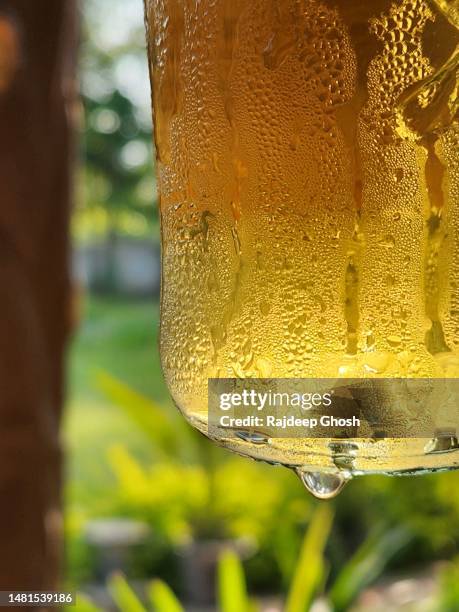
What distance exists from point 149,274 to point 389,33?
444cm

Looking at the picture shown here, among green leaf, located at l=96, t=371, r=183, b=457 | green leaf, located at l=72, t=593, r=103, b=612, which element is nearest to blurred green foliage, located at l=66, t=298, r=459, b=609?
green leaf, located at l=96, t=371, r=183, b=457

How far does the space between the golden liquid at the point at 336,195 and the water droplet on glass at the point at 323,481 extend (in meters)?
0.01

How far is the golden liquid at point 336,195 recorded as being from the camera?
7.7 inches

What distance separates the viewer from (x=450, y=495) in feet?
9.57

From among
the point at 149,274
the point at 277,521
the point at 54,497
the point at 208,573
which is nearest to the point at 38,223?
the point at 54,497

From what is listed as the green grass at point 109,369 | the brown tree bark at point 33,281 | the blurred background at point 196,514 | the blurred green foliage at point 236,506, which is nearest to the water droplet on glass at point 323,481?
the brown tree bark at point 33,281

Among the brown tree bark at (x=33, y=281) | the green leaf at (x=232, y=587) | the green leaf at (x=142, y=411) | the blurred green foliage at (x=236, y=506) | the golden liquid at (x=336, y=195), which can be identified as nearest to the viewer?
the golden liquid at (x=336, y=195)

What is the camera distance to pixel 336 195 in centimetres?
20

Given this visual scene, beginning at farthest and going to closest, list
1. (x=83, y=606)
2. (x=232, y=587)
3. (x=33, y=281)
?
1. (x=83, y=606)
2. (x=232, y=587)
3. (x=33, y=281)

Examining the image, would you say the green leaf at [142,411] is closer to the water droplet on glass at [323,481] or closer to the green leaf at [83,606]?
the green leaf at [83,606]

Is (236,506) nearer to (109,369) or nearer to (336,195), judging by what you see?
(109,369)

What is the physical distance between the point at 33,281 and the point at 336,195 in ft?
3.37

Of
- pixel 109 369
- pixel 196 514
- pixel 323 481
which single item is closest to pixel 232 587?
pixel 323 481

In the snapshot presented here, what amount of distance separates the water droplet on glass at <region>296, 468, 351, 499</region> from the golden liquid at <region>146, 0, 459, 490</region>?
0.03 ft
